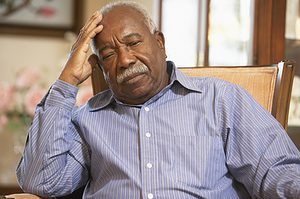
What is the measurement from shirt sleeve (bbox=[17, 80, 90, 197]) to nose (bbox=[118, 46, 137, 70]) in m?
0.17

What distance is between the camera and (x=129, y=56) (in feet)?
4.87

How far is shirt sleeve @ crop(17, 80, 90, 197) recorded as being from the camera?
1.50 meters

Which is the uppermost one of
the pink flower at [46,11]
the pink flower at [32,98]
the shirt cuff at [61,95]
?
the pink flower at [46,11]

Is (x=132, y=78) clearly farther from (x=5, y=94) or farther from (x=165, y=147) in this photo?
(x=5, y=94)

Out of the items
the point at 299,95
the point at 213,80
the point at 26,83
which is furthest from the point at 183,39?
the point at 213,80

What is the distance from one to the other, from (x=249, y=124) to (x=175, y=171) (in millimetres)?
230

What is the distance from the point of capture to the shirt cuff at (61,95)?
153 cm

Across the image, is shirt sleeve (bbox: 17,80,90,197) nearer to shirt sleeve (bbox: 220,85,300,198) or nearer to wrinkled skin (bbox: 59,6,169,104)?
wrinkled skin (bbox: 59,6,169,104)

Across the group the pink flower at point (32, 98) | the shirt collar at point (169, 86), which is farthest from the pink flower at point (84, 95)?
the shirt collar at point (169, 86)

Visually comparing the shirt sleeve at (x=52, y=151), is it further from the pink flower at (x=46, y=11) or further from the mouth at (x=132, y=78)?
the pink flower at (x=46, y=11)

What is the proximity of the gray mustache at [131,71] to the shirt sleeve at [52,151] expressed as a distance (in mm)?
149

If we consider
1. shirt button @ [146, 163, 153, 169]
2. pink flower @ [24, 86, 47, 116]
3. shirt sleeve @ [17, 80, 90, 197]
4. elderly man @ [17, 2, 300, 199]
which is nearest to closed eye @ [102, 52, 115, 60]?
elderly man @ [17, 2, 300, 199]

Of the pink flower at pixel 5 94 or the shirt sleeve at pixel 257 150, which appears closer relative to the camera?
the shirt sleeve at pixel 257 150

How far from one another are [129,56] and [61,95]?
0.74 feet
